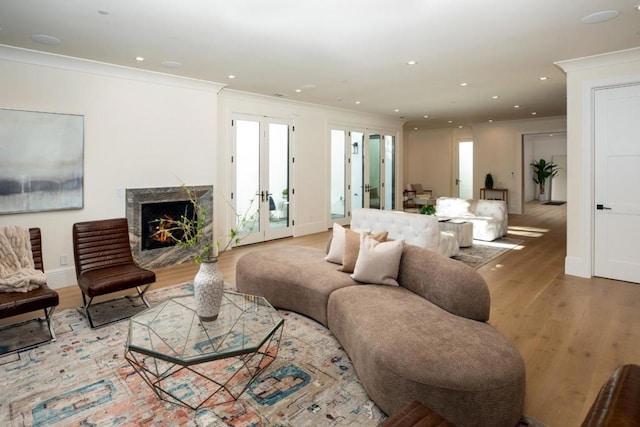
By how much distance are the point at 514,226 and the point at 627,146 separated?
4.85 meters

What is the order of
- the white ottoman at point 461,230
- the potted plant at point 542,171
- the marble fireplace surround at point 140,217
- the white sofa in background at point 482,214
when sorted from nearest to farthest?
the marble fireplace surround at point 140,217 → the white ottoman at point 461,230 → the white sofa in background at point 482,214 → the potted plant at point 542,171

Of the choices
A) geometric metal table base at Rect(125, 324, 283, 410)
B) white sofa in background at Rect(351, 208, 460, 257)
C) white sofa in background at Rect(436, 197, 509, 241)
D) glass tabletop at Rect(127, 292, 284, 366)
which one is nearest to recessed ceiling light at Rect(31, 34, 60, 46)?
glass tabletop at Rect(127, 292, 284, 366)

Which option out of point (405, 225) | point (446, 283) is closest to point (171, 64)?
point (405, 225)

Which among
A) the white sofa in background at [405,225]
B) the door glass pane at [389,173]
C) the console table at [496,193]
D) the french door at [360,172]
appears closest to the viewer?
the white sofa in background at [405,225]

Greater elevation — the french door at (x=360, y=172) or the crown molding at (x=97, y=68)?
the crown molding at (x=97, y=68)

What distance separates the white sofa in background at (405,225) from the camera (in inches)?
187

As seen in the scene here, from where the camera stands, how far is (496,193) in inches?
454

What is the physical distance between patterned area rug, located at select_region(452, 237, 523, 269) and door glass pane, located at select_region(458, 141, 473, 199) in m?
5.77

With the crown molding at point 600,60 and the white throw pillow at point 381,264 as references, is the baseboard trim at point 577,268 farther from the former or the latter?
the white throw pillow at point 381,264

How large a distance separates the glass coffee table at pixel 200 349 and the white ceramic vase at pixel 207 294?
6cm

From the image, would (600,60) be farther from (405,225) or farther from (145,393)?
(145,393)

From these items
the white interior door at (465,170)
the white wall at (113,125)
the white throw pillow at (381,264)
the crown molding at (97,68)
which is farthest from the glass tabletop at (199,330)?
the white interior door at (465,170)

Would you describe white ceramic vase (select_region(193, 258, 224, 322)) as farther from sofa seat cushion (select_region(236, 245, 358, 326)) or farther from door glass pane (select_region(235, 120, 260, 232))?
door glass pane (select_region(235, 120, 260, 232))

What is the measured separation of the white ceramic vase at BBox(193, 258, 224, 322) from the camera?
2.67 metres
